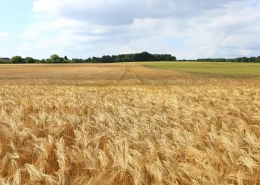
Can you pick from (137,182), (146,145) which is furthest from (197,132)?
(137,182)

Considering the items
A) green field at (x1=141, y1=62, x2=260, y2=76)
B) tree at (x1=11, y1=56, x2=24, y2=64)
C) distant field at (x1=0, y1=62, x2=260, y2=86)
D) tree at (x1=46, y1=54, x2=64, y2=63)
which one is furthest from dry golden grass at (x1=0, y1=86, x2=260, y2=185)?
tree at (x1=11, y1=56, x2=24, y2=64)

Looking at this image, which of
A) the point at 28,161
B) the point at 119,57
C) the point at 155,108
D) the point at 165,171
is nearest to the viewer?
the point at 165,171

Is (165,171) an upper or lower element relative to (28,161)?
upper

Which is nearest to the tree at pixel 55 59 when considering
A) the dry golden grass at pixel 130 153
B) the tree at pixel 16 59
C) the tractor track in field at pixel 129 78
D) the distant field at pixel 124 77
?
the tree at pixel 16 59

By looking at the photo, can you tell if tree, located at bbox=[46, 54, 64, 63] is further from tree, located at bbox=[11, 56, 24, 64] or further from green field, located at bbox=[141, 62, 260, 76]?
green field, located at bbox=[141, 62, 260, 76]

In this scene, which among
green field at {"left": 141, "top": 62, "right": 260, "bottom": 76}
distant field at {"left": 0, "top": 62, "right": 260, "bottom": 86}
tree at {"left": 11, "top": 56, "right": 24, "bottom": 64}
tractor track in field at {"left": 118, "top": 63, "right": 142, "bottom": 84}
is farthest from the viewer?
tree at {"left": 11, "top": 56, "right": 24, "bottom": 64}

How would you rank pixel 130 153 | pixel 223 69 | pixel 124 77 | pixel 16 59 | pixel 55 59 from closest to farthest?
pixel 130 153, pixel 124 77, pixel 223 69, pixel 16 59, pixel 55 59

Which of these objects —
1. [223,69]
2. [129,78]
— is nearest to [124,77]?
[129,78]

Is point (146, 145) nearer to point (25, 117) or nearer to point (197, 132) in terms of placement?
point (197, 132)

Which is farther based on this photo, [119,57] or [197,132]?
[119,57]

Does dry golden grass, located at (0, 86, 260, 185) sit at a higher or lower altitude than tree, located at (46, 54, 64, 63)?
higher

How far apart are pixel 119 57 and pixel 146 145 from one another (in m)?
163

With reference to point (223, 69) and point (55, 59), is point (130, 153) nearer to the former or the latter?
point (223, 69)

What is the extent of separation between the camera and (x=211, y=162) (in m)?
2.85
